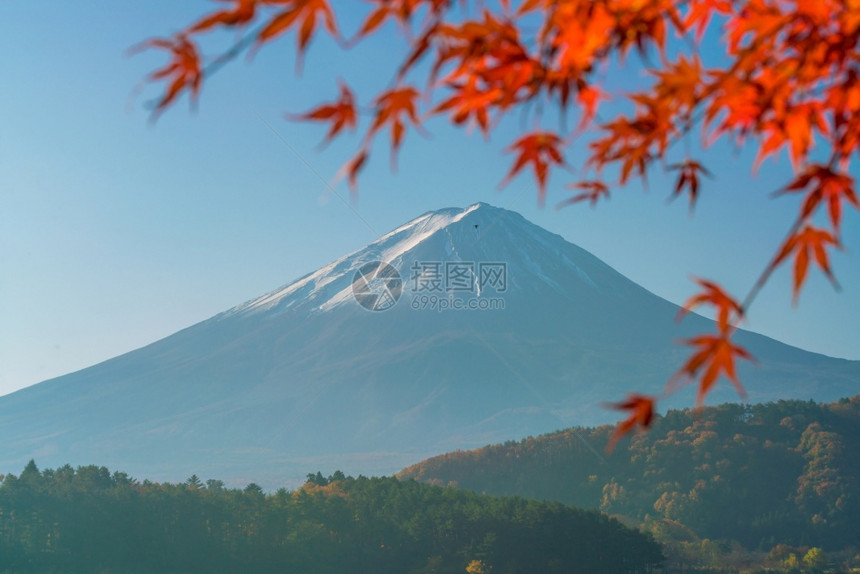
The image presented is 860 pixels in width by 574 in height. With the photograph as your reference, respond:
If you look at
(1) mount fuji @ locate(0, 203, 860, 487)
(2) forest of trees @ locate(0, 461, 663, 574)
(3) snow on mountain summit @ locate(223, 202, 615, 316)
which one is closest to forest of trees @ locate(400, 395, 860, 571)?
(2) forest of trees @ locate(0, 461, 663, 574)

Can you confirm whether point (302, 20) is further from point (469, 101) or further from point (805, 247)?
point (805, 247)

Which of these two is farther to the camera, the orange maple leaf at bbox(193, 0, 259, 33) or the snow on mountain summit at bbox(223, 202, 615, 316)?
the snow on mountain summit at bbox(223, 202, 615, 316)

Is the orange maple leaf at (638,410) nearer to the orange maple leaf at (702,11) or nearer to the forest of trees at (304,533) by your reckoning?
the orange maple leaf at (702,11)

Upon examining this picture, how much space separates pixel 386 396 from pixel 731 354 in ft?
336

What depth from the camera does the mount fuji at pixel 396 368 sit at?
3900 inches

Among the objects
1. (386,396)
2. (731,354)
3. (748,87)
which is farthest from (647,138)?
(386,396)

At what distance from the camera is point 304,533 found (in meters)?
19.0

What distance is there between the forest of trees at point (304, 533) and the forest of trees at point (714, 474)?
8.38 metres

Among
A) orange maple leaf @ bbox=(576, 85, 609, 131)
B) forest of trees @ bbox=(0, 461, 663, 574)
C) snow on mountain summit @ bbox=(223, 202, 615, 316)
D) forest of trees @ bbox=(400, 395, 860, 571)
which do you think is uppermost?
snow on mountain summit @ bbox=(223, 202, 615, 316)

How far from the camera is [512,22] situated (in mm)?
1539

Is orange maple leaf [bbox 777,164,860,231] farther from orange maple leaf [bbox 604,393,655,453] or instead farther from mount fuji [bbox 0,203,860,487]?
mount fuji [bbox 0,203,860,487]

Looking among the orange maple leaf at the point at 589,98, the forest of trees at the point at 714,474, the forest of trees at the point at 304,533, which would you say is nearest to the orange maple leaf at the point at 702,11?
the orange maple leaf at the point at 589,98

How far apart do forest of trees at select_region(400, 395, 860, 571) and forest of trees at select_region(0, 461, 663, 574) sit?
8385mm

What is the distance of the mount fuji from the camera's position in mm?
99062
